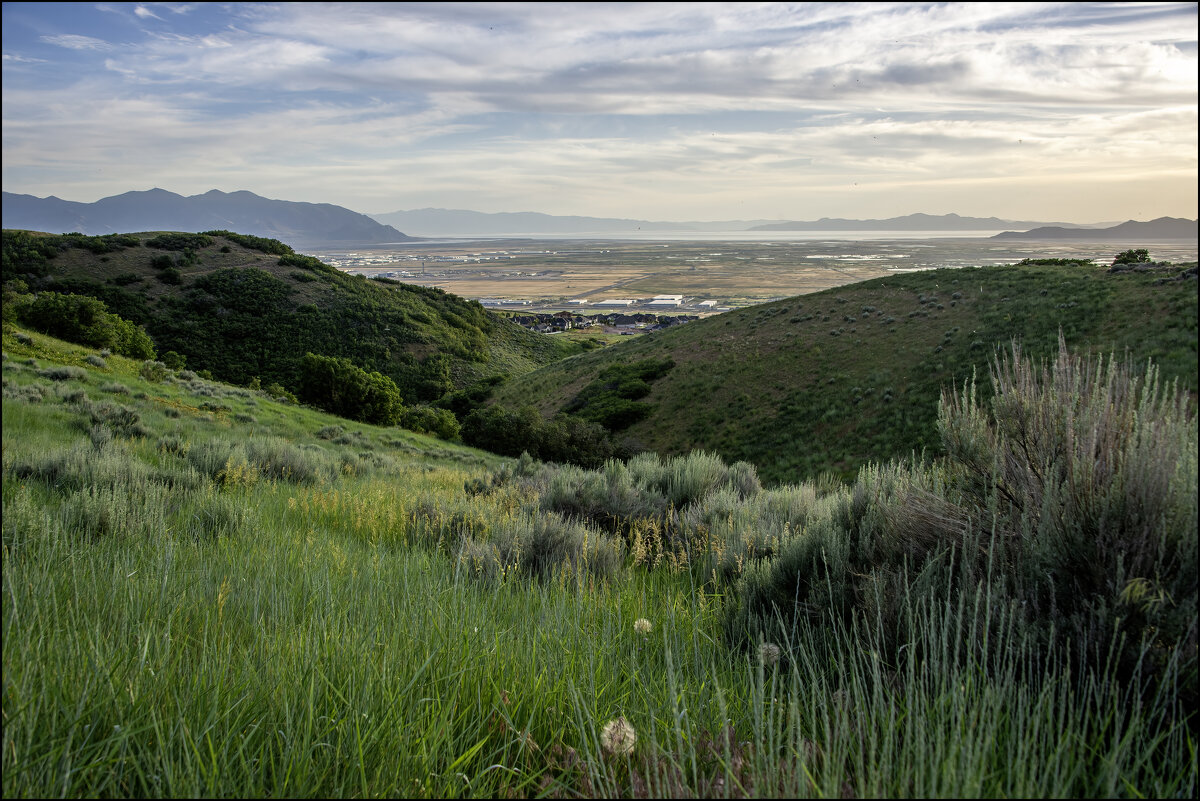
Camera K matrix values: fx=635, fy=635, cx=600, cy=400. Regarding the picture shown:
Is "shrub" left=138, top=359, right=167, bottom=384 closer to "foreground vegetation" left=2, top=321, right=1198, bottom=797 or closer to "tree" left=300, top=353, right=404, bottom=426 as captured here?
"foreground vegetation" left=2, top=321, right=1198, bottom=797

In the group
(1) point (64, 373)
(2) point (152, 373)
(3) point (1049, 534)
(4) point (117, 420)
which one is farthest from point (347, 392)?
(3) point (1049, 534)

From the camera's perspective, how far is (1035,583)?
7.83ft

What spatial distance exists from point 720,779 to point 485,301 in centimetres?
14021

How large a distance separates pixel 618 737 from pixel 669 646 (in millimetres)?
460

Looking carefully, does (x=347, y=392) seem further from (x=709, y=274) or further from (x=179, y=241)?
Result: (x=709, y=274)

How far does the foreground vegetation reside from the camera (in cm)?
162

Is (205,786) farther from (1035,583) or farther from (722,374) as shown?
(722,374)

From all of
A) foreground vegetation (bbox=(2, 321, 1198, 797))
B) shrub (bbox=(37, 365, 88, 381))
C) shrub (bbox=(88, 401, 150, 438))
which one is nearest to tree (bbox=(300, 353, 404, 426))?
shrub (bbox=(37, 365, 88, 381))

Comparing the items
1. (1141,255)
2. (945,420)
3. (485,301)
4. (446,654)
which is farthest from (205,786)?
(485,301)

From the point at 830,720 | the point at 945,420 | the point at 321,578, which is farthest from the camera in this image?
the point at 945,420

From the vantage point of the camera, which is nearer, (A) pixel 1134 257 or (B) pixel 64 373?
(B) pixel 64 373

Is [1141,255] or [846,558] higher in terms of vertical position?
[1141,255]

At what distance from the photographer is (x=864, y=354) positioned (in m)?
30.5

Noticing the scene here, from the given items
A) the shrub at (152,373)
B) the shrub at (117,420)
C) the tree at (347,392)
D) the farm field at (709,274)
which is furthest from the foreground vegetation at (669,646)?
the farm field at (709,274)
